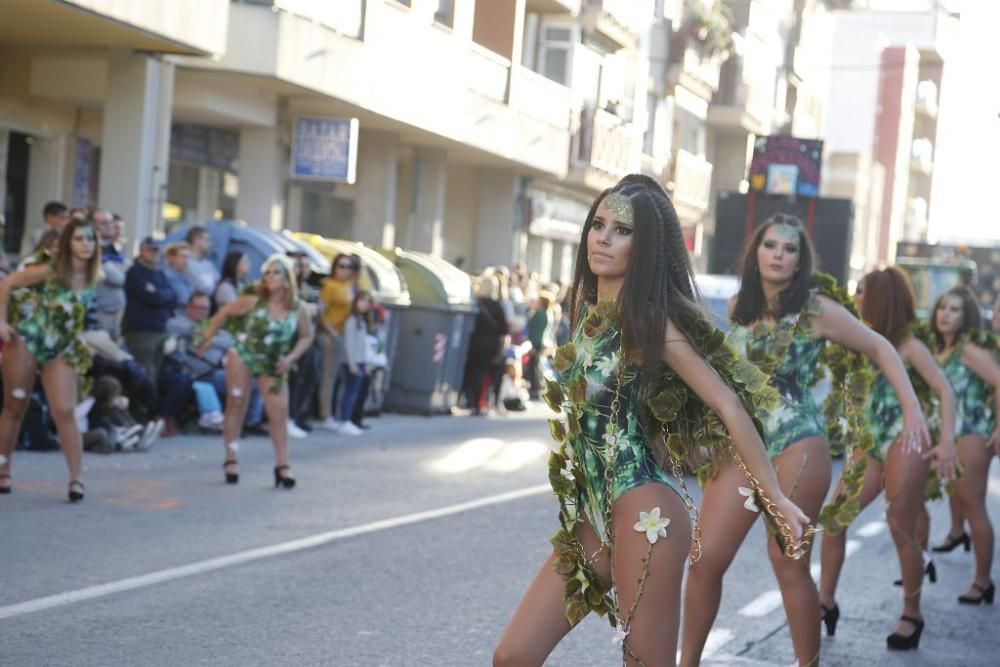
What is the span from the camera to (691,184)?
1919 inches

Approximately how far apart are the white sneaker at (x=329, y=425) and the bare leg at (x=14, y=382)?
7.91 m

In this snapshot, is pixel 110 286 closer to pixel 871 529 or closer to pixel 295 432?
pixel 295 432

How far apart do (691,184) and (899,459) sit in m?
40.3

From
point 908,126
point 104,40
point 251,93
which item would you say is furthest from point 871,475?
point 908,126

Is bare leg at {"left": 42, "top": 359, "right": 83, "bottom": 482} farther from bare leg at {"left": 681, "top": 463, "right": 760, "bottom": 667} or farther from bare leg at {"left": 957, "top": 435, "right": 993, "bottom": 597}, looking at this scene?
bare leg at {"left": 681, "top": 463, "right": 760, "bottom": 667}

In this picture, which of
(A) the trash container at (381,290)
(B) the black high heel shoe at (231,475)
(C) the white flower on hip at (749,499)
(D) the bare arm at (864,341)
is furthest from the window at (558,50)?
(C) the white flower on hip at (749,499)

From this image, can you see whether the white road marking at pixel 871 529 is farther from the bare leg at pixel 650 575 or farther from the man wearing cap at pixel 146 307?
the bare leg at pixel 650 575

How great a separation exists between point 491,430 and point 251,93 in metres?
7.01

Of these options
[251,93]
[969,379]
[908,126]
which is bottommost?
[969,379]

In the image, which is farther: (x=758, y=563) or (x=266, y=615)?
(x=758, y=563)

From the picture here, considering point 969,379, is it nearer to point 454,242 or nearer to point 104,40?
point 104,40

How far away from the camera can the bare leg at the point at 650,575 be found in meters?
4.75

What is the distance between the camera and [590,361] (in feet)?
16.4

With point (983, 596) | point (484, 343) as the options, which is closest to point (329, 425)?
point (484, 343)
